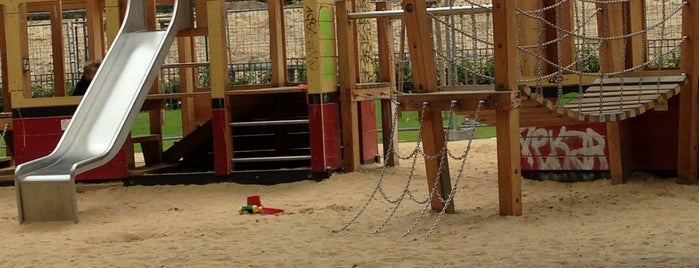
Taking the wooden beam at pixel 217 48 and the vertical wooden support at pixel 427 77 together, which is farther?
the wooden beam at pixel 217 48

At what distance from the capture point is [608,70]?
1122 centimetres

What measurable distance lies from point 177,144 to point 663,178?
5.34m

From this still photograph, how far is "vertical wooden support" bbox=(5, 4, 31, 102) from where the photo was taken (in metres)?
12.8

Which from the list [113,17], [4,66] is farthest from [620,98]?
[4,66]

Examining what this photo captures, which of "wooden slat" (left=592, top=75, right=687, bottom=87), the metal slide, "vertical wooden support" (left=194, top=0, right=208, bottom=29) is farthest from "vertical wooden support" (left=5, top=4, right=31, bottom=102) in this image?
"wooden slat" (left=592, top=75, right=687, bottom=87)

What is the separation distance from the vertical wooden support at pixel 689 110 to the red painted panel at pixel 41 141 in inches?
217

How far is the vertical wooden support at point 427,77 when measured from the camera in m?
9.12

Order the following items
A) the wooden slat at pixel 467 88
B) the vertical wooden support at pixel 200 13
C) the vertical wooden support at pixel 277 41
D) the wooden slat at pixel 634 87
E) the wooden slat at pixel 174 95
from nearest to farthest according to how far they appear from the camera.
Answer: the wooden slat at pixel 467 88, the wooden slat at pixel 634 87, the wooden slat at pixel 174 95, the vertical wooden support at pixel 200 13, the vertical wooden support at pixel 277 41

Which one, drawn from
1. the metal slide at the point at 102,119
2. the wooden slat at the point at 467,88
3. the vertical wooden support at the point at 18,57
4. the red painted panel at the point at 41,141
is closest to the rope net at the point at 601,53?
the wooden slat at the point at 467,88

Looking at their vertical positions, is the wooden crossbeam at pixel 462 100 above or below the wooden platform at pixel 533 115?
above

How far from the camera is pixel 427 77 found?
9289 millimetres

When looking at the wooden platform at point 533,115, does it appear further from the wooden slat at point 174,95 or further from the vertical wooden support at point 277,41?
the vertical wooden support at point 277,41

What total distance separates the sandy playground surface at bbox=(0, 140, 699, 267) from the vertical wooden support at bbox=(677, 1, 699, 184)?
0.73ft

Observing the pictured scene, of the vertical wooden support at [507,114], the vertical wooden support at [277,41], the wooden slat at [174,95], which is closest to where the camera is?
the vertical wooden support at [507,114]
